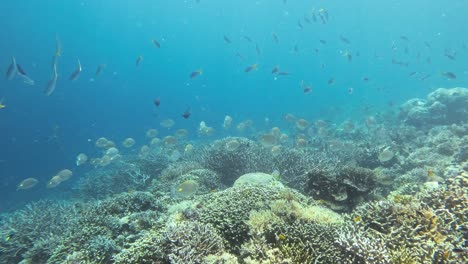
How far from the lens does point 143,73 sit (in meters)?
150

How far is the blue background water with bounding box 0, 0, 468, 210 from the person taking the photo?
49406mm

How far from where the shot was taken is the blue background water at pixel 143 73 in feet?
162

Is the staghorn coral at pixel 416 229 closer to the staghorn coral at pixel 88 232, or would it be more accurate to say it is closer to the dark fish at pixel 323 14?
the staghorn coral at pixel 88 232

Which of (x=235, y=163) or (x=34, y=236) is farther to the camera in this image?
(x=235, y=163)

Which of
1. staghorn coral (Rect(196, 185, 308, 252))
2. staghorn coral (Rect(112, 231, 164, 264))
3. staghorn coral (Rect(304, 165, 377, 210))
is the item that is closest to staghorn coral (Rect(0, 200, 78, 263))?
staghorn coral (Rect(112, 231, 164, 264))

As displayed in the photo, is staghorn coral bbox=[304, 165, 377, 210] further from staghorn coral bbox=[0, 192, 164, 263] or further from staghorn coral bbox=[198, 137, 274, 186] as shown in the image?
staghorn coral bbox=[198, 137, 274, 186]

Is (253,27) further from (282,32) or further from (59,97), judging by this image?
(59,97)

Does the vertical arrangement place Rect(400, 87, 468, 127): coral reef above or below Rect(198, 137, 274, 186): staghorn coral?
above

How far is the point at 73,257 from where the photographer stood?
557 centimetres

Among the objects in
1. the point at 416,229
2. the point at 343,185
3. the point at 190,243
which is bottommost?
the point at 416,229

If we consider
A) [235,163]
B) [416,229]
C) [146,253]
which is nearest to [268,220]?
[146,253]

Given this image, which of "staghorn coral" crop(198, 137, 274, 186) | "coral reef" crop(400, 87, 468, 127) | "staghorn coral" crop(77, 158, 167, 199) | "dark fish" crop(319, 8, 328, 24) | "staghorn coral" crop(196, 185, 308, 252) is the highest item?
"dark fish" crop(319, 8, 328, 24)

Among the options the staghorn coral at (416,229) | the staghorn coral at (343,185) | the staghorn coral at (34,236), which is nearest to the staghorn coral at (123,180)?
the staghorn coral at (34,236)

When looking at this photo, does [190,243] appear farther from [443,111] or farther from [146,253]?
[443,111]
